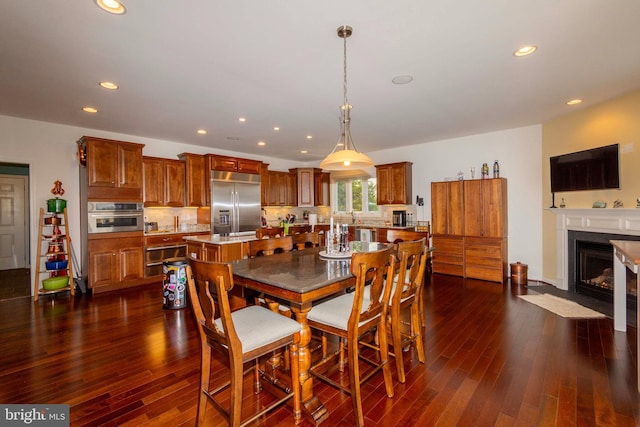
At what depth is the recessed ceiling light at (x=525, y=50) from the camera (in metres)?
2.60

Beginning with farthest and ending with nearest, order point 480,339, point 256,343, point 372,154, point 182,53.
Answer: point 372,154 < point 480,339 < point 182,53 < point 256,343

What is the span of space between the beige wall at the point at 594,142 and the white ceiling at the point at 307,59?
0.86ft

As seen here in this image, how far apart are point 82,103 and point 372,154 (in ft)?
18.8

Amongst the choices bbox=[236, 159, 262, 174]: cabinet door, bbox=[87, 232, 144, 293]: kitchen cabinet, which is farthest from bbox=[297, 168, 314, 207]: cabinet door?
bbox=[87, 232, 144, 293]: kitchen cabinet

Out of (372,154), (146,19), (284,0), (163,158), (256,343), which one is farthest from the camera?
(372,154)

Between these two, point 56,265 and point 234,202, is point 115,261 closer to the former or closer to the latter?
point 56,265

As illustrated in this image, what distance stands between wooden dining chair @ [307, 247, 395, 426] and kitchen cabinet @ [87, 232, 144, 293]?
4.33 metres

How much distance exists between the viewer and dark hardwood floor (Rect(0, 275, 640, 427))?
1.90 meters

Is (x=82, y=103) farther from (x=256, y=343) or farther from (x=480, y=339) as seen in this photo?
(x=480, y=339)

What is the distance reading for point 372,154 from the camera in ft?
24.3

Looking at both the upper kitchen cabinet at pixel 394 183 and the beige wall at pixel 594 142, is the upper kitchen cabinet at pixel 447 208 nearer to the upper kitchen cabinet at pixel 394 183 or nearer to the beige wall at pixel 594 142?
the upper kitchen cabinet at pixel 394 183

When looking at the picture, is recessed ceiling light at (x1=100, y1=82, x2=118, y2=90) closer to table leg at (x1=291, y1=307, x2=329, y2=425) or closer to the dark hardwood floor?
the dark hardwood floor

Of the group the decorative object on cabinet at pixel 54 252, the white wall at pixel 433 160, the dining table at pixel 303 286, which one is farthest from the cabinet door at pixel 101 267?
the dining table at pixel 303 286

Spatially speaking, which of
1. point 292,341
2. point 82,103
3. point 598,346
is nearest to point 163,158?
point 82,103
